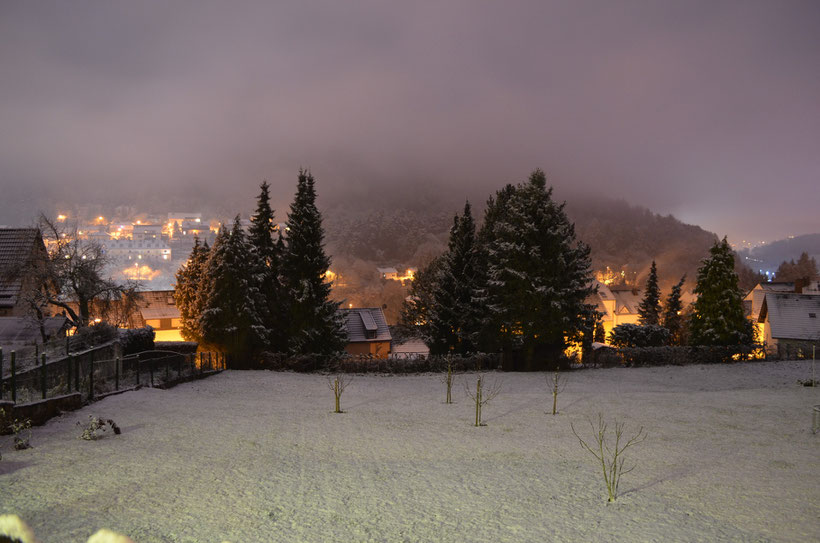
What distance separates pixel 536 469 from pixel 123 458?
10.4 meters

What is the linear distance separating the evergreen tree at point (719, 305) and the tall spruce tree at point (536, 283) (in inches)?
460

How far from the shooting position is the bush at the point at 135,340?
2953cm

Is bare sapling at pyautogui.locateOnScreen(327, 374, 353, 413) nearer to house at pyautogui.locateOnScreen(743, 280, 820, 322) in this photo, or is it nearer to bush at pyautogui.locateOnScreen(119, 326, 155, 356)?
bush at pyautogui.locateOnScreen(119, 326, 155, 356)

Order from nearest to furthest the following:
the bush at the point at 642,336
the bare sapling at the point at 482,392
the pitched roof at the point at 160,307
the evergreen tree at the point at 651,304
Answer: the bare sapling at the point at 482,392 < the bush at the point at 642,336 < the pitched roof at the point at 160,307 < the evergreen tree at the point at 651,304

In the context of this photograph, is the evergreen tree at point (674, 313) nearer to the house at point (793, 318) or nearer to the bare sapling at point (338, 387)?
the house at point (793, 318)

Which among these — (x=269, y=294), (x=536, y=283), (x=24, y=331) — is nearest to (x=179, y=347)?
(x=269, y=294)

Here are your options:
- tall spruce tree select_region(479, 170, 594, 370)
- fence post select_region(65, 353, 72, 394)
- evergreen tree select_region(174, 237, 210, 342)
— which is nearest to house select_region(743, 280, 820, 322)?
tall spruce tree select_region(479, 170, 594, 370)

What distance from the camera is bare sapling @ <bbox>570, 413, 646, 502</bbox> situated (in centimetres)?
1112

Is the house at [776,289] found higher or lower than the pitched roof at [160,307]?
higher

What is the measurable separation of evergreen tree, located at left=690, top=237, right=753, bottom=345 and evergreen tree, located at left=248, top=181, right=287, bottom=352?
34448 mm

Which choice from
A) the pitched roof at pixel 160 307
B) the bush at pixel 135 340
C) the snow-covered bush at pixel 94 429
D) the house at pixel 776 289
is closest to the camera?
the snow-covered bush at pixel 94 429

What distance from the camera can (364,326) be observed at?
54.4 meters

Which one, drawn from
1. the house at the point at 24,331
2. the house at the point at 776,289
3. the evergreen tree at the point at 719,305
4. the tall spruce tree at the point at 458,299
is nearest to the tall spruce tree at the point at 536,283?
the tall spruce tree at the point at 458,299

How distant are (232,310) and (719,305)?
39.1 m
